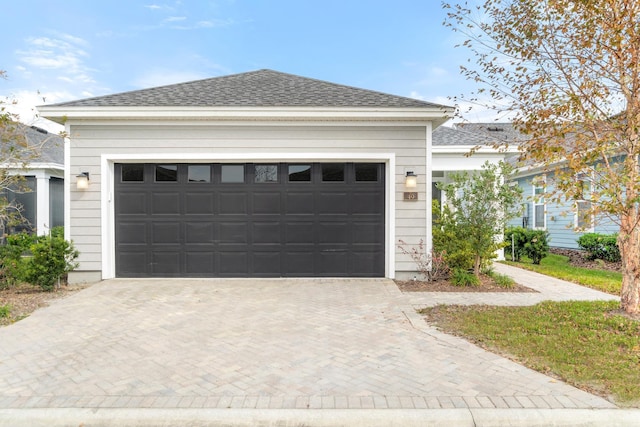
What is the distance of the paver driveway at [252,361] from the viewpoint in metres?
3.02

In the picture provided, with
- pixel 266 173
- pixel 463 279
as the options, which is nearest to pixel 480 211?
pixel 463 279

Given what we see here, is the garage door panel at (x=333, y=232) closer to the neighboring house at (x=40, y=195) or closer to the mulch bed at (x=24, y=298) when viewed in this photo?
the mulch bed at (x=24, y=298)

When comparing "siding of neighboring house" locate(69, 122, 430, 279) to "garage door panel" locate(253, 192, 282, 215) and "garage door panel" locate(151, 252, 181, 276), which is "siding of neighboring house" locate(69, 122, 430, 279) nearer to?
"garage door panel" locate(253, 192, 282, 215)

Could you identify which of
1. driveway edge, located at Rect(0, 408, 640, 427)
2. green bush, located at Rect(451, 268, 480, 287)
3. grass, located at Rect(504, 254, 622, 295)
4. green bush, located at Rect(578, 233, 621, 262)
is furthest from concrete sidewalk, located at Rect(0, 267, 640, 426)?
green bush, located at Rect(578, 233, 621, 262)

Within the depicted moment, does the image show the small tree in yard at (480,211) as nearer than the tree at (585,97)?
No

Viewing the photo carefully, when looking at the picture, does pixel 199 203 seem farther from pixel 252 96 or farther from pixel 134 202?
pixel 252 96

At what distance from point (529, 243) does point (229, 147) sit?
31.1 ft

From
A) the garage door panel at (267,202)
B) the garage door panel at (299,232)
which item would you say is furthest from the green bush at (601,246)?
the garage door panel at (267,202)

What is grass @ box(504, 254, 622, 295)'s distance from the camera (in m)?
7.44

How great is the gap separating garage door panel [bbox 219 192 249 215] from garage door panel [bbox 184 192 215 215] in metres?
0.22

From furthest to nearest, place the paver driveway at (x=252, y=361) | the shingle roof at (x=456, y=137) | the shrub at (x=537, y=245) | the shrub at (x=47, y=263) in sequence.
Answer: the shingle roof at (x=456, y=137) → the shrub at (x=537, y=245) → the shrub at (x=47, y=263) → the paver driveway at (x=252, y=361)

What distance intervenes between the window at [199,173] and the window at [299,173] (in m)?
1.82

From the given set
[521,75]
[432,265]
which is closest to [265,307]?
[432,265]

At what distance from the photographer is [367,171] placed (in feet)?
26.3
